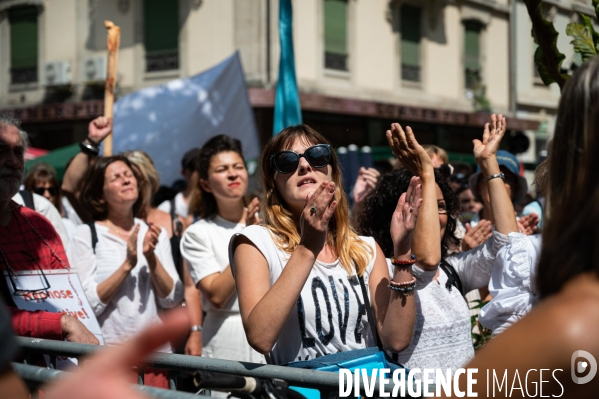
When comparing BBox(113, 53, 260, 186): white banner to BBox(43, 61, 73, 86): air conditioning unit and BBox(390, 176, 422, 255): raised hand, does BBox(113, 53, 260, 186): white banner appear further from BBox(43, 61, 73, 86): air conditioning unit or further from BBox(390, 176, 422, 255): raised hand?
BBox(43, 61, 73, 86): air conditioning unit

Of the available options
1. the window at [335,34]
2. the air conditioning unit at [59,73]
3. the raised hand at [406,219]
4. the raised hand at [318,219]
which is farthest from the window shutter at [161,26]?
the raised hand at [318,219]

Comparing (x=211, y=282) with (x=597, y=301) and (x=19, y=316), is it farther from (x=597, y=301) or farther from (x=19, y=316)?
(x=597, y=301)

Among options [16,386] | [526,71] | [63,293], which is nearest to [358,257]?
[63,293]

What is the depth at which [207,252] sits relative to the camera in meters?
4.21

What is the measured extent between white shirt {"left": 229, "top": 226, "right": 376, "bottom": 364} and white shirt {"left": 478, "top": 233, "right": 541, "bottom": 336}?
66 cm

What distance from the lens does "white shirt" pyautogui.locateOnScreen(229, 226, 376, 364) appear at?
259 cm

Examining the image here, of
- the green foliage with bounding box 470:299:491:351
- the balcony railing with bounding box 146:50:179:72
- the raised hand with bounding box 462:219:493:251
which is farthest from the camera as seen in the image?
the balcony railing with bounding box 146:50:179:72

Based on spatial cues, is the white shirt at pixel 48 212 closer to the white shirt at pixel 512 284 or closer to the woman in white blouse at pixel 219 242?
the woman in white blouse at pixel 219 242

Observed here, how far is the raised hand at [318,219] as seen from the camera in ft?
7.82

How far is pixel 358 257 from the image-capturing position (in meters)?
2.81

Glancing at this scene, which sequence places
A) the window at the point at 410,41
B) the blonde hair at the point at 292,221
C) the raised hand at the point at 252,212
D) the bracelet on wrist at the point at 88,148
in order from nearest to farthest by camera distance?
the blonde hair at the point at 292,221, the raised hand at the point at 252,212, the bracelet on wrist at the point at 88,148, the window at the point at 410,41

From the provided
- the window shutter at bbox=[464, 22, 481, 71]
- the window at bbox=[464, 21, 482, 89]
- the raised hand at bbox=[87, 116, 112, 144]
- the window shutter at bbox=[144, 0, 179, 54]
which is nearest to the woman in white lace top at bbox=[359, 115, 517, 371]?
the raised hand at bbox=[87, 116, 112, 144]

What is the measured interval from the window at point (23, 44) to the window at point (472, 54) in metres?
12.2

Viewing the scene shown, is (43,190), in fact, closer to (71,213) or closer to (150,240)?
(71,213)
